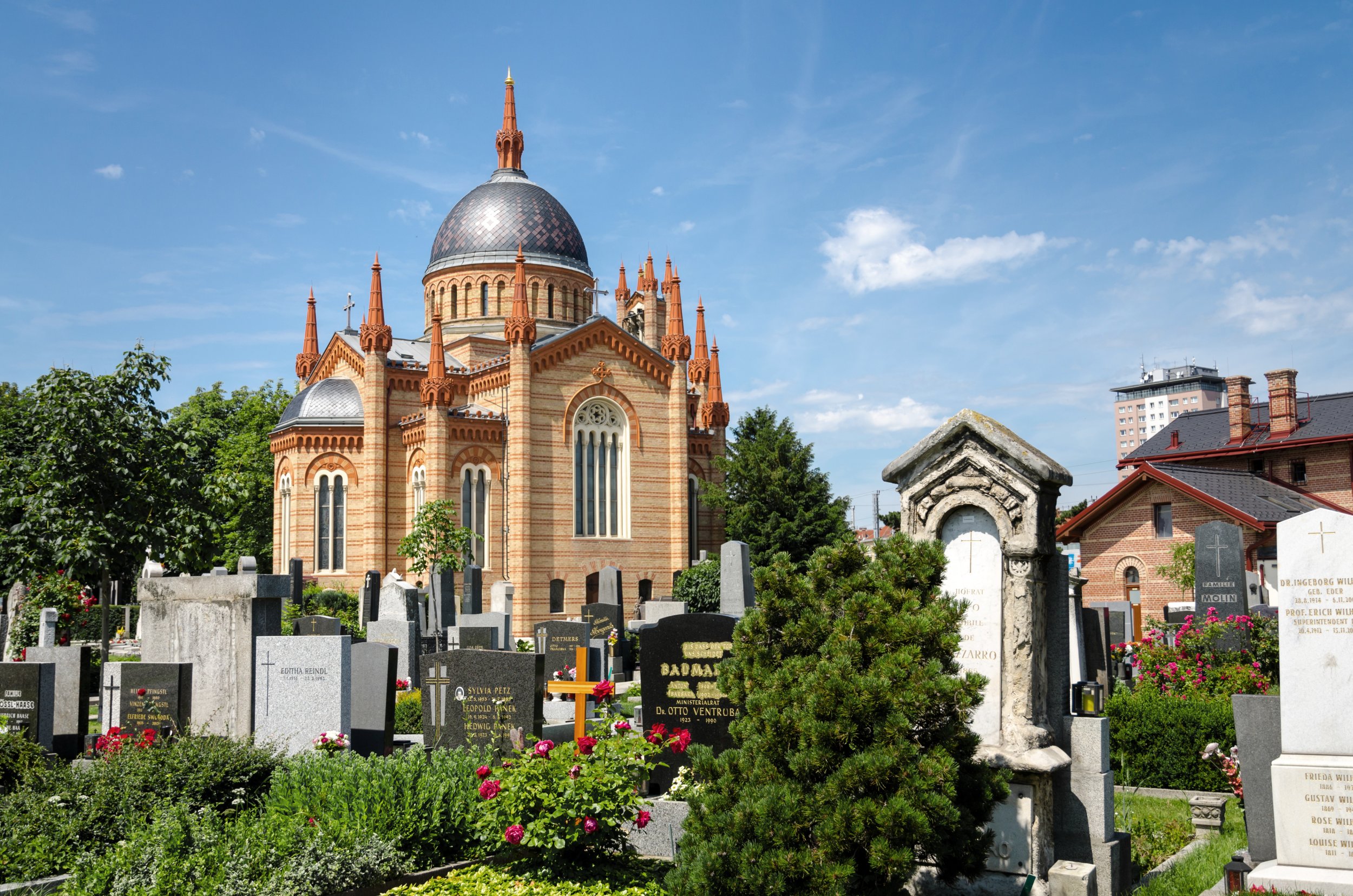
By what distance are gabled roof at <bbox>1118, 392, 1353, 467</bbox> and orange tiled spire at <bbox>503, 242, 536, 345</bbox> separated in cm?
2371

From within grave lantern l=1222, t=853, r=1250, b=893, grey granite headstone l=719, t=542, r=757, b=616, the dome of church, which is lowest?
grave lantern l=1222, t=853, r=1250, b=893

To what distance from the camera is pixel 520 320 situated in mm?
36781

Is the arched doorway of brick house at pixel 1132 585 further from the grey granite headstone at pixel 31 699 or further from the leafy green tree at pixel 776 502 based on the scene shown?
the grey granite headstone at pixel 31 699

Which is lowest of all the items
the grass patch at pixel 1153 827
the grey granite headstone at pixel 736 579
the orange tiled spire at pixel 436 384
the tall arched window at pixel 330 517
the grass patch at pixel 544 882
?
the grass patch at pixel 1153 827

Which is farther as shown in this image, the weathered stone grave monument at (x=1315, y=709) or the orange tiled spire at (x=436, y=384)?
the orange tiled spire at (x=436, y=384)

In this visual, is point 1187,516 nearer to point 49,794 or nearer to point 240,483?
point 240,483

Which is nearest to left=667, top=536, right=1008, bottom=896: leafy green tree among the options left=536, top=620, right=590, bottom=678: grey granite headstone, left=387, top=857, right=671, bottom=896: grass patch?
left=387, top=857, right=671, bottom=896: grass patch

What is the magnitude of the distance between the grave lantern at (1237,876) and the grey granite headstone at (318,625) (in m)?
12.2

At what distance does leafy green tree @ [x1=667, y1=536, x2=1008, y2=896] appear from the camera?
19.7ft

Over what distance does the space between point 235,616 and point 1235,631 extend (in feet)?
40.5

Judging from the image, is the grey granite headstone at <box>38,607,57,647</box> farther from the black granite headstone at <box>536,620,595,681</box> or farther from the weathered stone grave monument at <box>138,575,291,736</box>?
the weathered stone grave monument at <box>138,575,291,736</box>

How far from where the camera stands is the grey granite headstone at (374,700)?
11.2m

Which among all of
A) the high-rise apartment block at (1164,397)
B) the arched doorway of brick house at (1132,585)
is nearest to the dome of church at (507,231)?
the arched doorway of brick house at (1132,585)

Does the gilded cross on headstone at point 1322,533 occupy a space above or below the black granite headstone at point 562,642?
above
